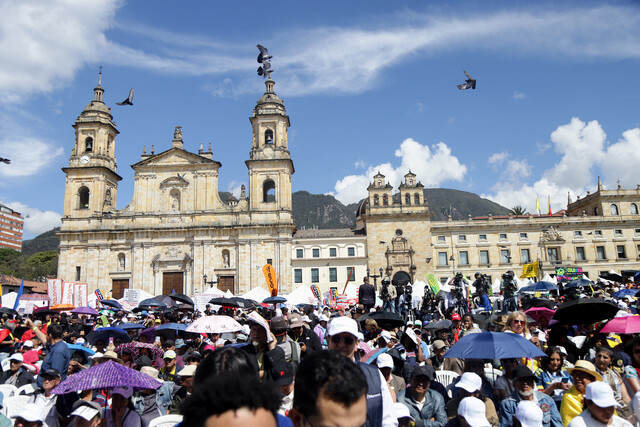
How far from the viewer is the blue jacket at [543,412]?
503cm

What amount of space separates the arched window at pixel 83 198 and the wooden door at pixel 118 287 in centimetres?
803

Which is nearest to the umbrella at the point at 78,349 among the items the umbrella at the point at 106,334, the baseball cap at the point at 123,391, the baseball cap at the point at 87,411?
the umbrella at the point at 106,334

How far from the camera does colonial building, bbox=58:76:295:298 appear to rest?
1658 inches

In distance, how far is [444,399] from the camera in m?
6.09

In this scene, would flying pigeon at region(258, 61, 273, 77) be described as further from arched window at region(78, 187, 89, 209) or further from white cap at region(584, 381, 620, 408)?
white cap at region(584, 381, 620, 408)

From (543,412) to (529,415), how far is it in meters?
0.71

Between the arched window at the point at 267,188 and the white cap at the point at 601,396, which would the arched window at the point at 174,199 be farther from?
the white cap at the point at 601,396

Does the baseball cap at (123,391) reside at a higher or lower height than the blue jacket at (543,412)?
higher

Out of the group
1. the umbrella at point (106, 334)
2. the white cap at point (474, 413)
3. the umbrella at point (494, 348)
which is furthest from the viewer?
the umbrella at point (106, 334)

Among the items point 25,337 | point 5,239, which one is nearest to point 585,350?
point 25,337

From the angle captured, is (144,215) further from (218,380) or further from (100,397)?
(218,380)

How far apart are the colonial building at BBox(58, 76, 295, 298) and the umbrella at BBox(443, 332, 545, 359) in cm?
3507

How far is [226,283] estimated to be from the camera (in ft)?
138

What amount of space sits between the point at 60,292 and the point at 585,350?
22674 millimetres
